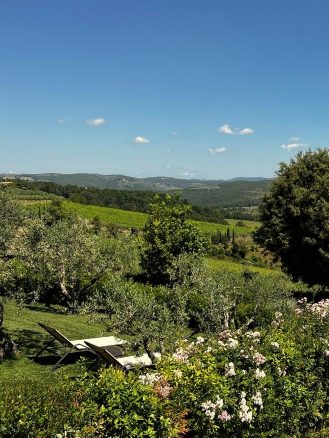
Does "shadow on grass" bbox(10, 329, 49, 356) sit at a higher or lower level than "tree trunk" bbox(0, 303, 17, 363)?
lower

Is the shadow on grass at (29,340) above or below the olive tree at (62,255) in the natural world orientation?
below

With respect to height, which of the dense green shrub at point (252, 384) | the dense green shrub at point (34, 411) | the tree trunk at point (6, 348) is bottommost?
the tree trunk at point (6, 348)

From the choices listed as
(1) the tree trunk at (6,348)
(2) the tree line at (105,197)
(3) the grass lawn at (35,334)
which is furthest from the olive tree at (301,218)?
(2) the tree line at (105,197)

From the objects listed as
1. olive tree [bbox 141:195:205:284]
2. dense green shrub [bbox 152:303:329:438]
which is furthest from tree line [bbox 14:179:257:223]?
dense green shrub [bbox 152:303:329:438]

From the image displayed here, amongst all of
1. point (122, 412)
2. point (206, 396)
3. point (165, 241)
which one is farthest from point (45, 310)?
point (122, 412)

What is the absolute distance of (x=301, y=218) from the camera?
28.6 m

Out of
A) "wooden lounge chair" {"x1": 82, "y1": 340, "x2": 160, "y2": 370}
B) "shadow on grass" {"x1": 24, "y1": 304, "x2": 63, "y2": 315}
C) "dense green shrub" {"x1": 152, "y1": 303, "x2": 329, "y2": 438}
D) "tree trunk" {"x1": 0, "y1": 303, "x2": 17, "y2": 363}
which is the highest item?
"dense green shrub" {"x1": 152, "y1": 303, "x2": 329, "y2": 438}

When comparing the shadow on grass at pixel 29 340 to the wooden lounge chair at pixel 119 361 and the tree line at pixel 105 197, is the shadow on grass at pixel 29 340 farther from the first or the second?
the tree line at pixel 105 197

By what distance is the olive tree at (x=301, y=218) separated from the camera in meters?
27.5

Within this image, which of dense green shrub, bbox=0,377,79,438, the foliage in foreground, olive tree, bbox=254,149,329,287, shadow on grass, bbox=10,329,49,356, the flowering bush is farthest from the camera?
olive tree, bbox=254,149,329,287

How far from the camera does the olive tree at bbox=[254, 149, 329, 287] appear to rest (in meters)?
27.5

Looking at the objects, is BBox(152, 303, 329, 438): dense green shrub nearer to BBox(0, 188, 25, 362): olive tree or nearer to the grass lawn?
the grass lawn

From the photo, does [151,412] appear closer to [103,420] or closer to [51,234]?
[103,420]

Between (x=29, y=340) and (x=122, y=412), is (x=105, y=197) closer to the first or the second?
(x=29, y=340)
